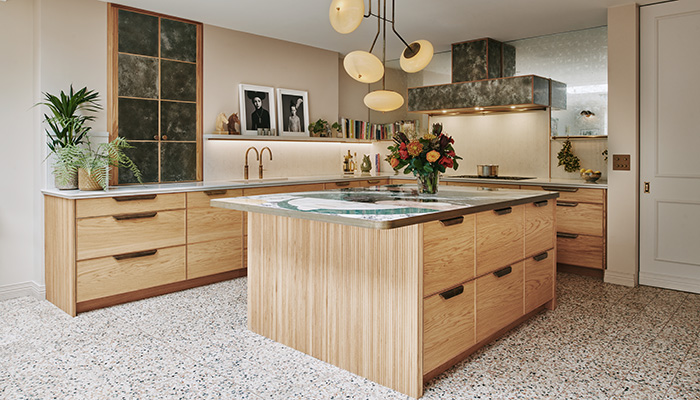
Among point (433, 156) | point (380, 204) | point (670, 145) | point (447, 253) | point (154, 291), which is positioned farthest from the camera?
point (670, 145)

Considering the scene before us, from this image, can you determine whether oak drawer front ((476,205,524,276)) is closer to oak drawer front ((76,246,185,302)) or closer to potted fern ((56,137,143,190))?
oak drawer front ((76,246,185,302))

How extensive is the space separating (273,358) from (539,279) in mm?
1896

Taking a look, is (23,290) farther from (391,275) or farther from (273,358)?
(391,275)

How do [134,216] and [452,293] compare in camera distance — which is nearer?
[452,293]

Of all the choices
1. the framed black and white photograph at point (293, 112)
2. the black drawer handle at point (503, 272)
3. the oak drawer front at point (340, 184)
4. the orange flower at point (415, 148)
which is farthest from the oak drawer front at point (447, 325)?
the framed black and white photograph at point (293, 112)

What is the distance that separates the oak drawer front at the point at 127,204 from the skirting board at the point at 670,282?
405 centimetres

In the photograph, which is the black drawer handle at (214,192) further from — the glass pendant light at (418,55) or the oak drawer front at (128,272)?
the glass pendant light at (418,55)

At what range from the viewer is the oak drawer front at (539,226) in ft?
10.8

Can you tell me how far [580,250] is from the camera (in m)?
4.67

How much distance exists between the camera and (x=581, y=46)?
5.06 metres

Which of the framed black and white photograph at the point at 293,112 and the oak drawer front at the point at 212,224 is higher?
the framed black and white photograph at the point at 293,112

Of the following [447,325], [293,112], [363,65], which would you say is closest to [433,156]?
[363,65]

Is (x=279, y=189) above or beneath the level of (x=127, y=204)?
above

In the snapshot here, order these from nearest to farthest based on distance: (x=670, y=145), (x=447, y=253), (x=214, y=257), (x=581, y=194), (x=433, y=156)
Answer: (x=447, y=253), (x=433, y=156), (x=670, y=145), (x=214, y=257), (x=581, y=194)
